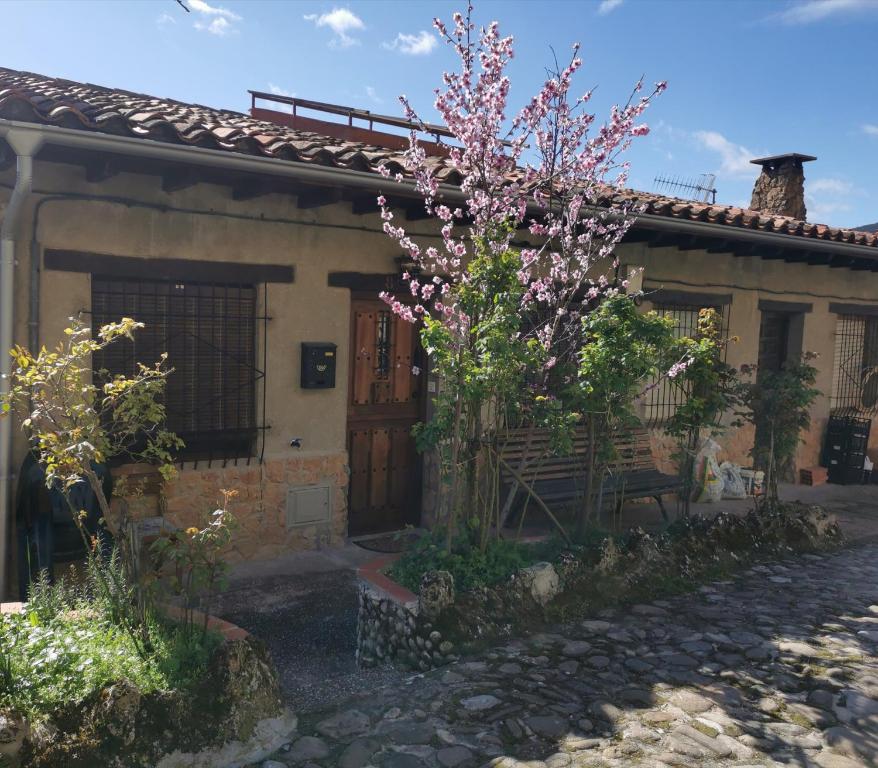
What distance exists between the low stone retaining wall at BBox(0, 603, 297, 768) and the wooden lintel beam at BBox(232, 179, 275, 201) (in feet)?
10.4

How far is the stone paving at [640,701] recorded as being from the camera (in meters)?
3.34

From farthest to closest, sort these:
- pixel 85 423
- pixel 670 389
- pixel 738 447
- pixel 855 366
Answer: pixel 855 366, pixel 738 447, pixel 670 389, pixel 85 423

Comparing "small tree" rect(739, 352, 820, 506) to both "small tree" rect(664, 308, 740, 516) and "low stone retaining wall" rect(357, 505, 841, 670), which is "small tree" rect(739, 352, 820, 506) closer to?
"small tree" rect(664, 308, 740, 516)

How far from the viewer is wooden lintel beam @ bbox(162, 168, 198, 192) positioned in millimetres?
5238

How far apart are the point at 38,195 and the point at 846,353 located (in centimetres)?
1030

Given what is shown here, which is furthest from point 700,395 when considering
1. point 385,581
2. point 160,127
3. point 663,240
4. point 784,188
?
point 784,188

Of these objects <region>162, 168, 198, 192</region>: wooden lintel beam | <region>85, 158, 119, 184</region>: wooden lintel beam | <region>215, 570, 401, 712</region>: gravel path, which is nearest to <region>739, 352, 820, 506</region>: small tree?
<region>215, 570, 401, 712</region>: gravel path

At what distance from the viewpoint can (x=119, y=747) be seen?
9.58ft

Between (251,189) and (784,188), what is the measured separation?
9.97 m

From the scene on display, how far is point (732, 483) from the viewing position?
8930mm

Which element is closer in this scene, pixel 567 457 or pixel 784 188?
pixel 567 457

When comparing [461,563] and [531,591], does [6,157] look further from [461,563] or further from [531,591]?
[531,591]

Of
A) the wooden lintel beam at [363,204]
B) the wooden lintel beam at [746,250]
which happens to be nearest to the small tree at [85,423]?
the wooden lintel beam at [363,204]

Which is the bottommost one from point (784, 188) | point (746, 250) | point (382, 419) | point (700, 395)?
point (382, 419)
